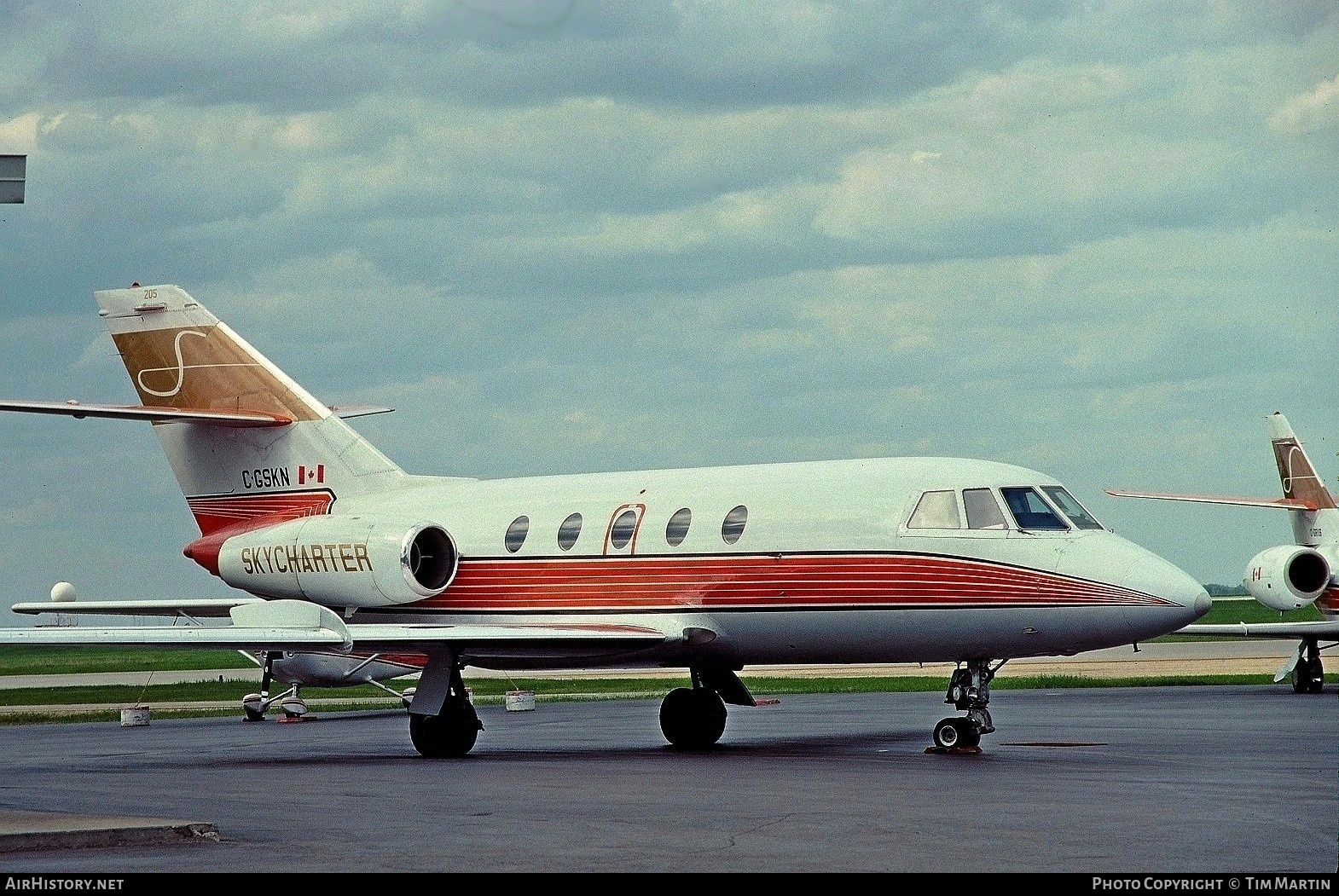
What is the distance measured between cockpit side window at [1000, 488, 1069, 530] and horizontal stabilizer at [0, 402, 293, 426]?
11253mm

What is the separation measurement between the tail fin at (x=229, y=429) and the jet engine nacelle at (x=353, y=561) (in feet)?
4.06

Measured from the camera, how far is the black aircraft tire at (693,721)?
75.1ft

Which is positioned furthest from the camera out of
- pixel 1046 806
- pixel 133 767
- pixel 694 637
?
pixel 694 637

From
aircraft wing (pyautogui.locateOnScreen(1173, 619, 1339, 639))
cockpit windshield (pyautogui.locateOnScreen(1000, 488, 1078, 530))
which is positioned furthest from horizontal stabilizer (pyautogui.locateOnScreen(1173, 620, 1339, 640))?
cockpit windshield (pyautogui.locateOnScreen(1000, 488, 1078, 530))

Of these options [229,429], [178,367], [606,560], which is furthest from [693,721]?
[178,367]

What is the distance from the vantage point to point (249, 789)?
16.5m

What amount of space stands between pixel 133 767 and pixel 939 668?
4166 cm

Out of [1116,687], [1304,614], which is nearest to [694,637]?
[1116,687]

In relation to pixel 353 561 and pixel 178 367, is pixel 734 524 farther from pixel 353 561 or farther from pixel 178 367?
pixel 178 367

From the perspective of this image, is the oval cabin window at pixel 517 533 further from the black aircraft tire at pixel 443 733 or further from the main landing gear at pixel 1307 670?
the main landing gear at pixel 1307 670

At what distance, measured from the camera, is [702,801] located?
14.6m

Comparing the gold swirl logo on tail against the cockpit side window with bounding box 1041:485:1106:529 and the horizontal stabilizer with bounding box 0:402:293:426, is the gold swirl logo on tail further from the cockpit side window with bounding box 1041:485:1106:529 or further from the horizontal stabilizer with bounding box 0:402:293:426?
the cockpit side window with bounding box 1041:485:1106:529

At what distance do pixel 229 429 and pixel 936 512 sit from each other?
445 inches

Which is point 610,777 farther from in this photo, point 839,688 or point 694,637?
point 839,688
